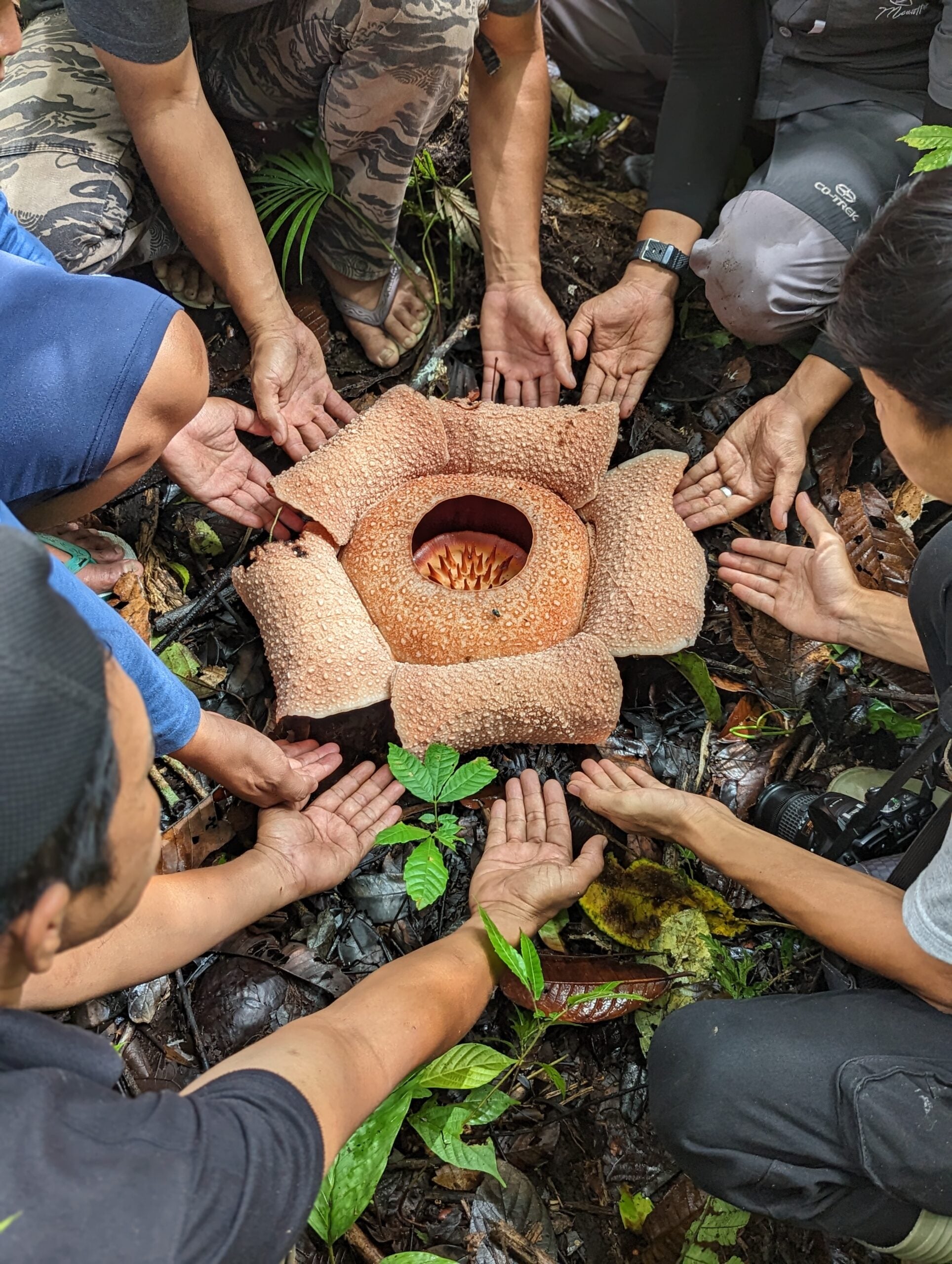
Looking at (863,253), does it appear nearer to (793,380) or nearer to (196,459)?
(793,380)

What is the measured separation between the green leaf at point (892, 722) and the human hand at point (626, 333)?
53.0 inches

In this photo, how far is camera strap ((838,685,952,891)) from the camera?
83.4 inches

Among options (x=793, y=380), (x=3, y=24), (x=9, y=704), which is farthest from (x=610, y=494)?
(x=9, y=704)

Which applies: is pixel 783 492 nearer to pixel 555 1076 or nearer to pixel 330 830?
pixel 330 830

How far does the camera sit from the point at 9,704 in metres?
1.08

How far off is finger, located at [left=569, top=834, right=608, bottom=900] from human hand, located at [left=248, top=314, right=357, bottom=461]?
154cm

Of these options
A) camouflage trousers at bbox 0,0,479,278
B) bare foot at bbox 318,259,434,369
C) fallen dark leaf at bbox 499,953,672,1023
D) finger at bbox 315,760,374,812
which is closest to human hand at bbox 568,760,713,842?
fallen dark leaf at bbox 499,953,672,1023

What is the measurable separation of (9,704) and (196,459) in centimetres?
198

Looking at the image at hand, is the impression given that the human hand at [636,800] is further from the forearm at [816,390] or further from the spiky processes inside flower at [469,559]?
the forearm at [816,390]

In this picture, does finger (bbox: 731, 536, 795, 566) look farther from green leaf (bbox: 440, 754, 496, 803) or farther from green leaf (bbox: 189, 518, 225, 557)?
green leaf (bbox: 189, 518, 225, 557)

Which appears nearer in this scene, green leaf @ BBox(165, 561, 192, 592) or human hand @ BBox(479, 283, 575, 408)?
green leaf @ BBox(165, 561, 192, 592)

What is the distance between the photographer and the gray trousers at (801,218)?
9.78 ft

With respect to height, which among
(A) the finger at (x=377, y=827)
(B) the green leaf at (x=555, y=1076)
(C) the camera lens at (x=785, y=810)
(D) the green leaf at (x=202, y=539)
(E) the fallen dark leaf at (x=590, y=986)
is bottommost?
(B) the green leaf at (x=555, y=1076)

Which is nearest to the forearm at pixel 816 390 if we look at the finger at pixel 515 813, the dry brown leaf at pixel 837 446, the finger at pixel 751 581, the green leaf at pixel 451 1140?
the dry brown leaf at pixel 837 446
